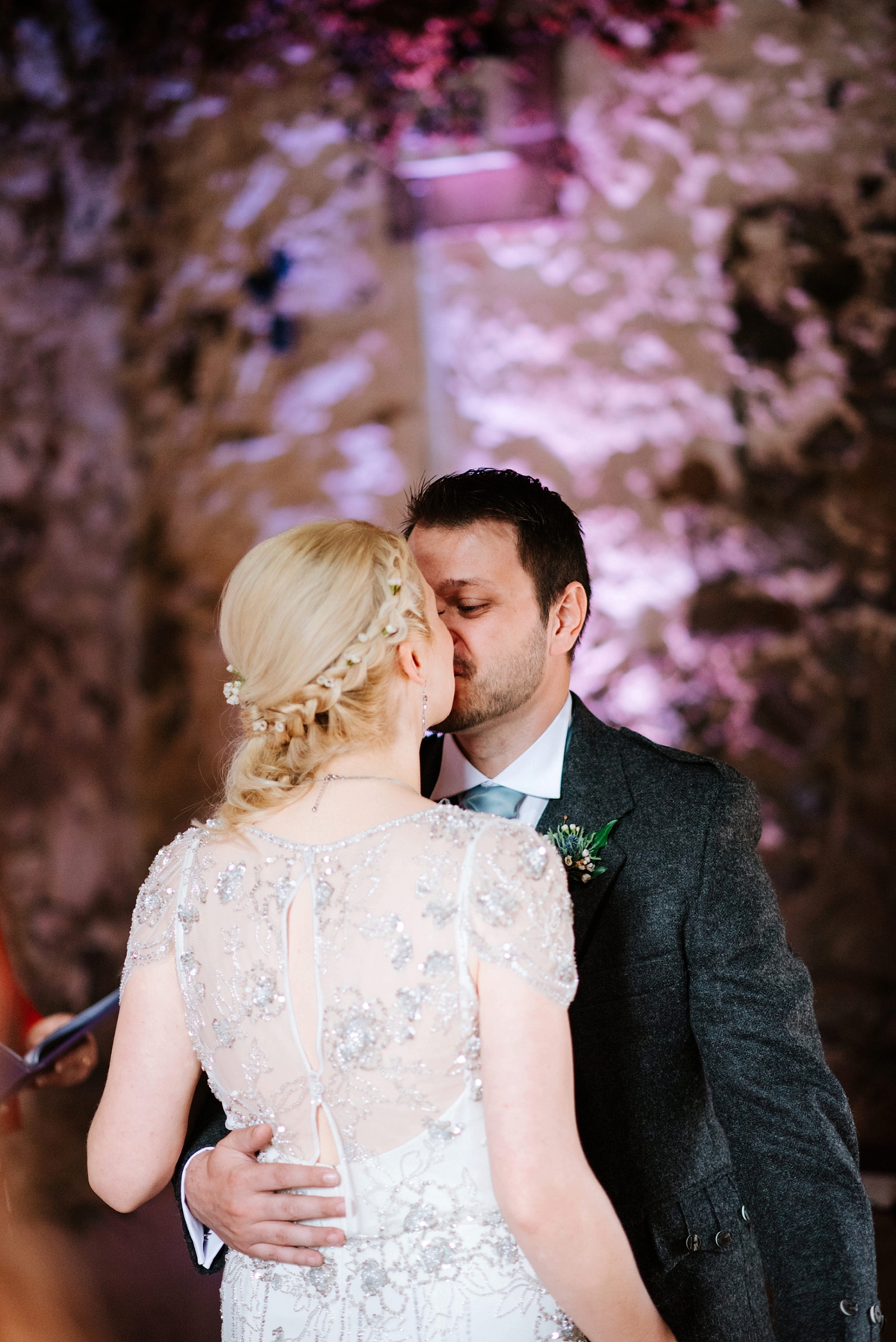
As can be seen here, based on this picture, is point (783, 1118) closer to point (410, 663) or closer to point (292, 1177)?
point (292, 1177)

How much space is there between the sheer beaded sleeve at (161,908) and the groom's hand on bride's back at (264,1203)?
0.73 feet

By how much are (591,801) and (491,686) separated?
0.22 meters

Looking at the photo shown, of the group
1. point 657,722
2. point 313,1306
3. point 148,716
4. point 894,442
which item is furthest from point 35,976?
point 894,442

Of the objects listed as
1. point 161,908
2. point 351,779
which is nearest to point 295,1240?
point 161,908

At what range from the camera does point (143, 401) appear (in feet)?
13.3

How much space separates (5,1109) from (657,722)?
2.20 metres

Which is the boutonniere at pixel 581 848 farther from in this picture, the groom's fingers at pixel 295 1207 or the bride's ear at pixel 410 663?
the groom's fingers at pixel 295 1207

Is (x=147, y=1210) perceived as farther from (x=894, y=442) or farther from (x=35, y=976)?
(x=894, y=442)

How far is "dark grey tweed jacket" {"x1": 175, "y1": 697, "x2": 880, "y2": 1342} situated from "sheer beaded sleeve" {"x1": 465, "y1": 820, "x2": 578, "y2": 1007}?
1.24 feet

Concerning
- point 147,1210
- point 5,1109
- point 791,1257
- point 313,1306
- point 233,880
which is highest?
point 233,880

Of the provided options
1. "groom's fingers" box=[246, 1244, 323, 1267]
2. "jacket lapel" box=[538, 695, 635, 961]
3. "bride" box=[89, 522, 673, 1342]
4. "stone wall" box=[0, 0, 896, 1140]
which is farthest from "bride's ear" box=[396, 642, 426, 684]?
"stone wall" box=[0, 0, 896, 1140]

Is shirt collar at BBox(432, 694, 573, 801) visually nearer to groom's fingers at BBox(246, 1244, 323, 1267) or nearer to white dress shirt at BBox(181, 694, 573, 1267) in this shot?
white dress shirt at BBox(181, 694, 573, 1267)

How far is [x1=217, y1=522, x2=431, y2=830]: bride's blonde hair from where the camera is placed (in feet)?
4.16

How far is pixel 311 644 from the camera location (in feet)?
4.14
